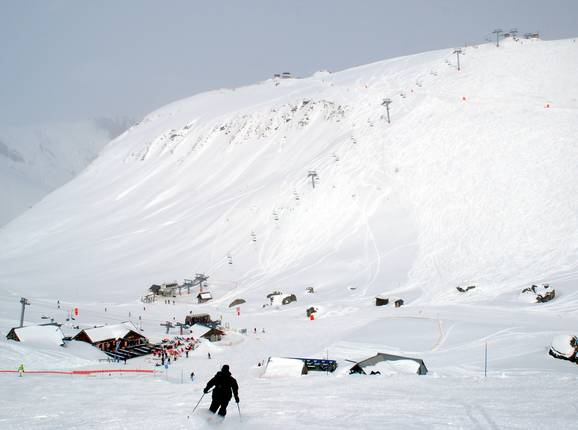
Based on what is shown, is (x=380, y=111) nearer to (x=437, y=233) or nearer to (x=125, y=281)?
(x=437, y=233)

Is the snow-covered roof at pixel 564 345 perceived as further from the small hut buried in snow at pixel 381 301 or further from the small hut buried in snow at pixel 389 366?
the small hut buried in snow at pixel 381 301

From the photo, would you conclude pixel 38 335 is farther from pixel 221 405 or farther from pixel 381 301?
pixel 221 405

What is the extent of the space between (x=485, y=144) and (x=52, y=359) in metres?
58.4

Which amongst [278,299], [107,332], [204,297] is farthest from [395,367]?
[204,297]

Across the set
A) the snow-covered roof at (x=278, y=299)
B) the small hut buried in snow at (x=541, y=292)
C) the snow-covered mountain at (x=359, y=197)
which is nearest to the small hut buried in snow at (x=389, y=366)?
the small hut buried in snow at (x=541, y=292)

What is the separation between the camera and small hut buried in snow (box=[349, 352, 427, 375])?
60.4 feet

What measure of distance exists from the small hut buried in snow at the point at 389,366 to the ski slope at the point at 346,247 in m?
0.77

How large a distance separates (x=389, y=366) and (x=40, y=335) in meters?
22.8

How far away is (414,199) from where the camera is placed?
5966cm

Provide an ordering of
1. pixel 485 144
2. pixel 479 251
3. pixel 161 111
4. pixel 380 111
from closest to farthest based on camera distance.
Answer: pixel 479 251, pixel 485 144, pixel 380 111, pixel 161 111

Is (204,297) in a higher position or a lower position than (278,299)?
higher

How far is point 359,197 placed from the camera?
64062 mm

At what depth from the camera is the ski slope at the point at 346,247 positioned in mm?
10938

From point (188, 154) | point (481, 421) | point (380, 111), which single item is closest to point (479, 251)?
point (481, 421)
